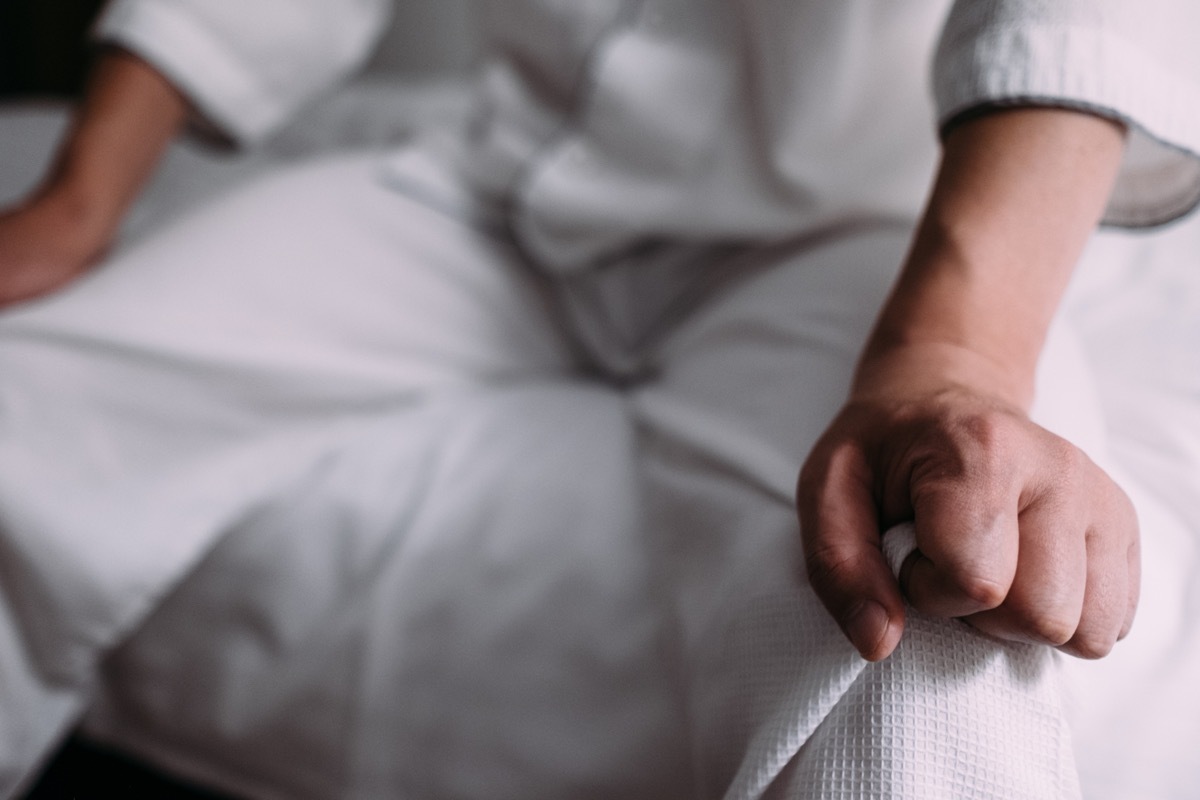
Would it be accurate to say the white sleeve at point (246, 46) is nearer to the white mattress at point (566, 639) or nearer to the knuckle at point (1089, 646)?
the white mattress at point (566, 639)

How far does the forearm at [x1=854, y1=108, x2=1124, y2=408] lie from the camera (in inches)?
10.9

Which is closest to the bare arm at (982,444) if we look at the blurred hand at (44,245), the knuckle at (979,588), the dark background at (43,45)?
the knuckle at (979,588)

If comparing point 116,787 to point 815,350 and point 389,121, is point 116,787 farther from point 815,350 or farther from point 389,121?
point 389,121

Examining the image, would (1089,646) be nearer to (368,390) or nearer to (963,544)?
(963,544)

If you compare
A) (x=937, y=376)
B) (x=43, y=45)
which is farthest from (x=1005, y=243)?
(x=43, y=45)

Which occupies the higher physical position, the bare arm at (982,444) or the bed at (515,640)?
the bare arm at (982,444)

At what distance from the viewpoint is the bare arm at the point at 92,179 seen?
1.48 feet

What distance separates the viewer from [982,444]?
8.8 inches

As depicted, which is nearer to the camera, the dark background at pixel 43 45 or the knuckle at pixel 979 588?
the knuckle at pixel 979 588

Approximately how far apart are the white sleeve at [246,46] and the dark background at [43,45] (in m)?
1.39

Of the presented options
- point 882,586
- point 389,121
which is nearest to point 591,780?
point 882,586

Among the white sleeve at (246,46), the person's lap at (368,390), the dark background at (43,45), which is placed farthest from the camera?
the dark background at (43,45)

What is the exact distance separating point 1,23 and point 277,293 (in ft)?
5.81

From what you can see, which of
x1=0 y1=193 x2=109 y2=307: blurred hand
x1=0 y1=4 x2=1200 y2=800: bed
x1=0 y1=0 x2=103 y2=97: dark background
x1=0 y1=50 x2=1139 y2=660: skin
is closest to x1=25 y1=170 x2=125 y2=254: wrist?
x1=0 y1=193 x2=109 y2=307: blurred hand
